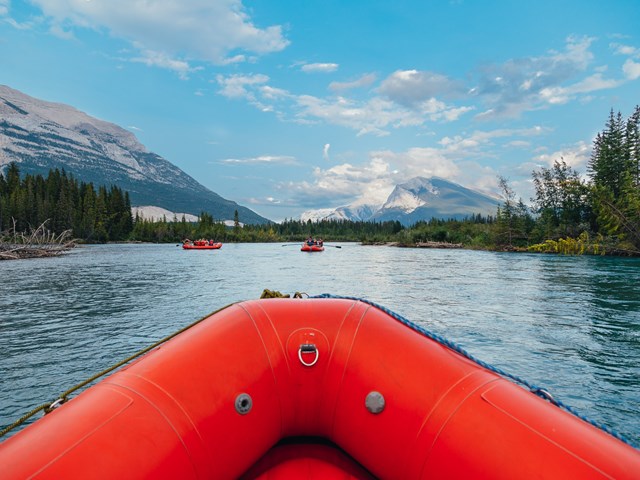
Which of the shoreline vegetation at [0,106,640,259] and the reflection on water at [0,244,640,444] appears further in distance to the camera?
the shoreline vegetation at [0,106,640,259]

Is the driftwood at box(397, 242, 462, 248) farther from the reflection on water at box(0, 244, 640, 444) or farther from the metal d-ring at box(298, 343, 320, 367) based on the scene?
the metal d-ring at box(298, 343, 320, 367)

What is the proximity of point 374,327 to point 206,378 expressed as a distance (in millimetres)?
1269

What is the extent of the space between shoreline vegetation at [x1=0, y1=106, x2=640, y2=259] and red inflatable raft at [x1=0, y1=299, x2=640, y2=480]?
37.0 m

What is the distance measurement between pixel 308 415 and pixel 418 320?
804cm

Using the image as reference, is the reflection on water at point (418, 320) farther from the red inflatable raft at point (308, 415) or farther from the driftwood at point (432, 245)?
the driftwood at point (432, 245)

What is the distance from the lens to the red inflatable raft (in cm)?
203

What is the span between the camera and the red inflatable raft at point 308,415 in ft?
6.66

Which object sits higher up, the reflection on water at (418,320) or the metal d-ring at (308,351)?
the metal d-ring at (308,351)

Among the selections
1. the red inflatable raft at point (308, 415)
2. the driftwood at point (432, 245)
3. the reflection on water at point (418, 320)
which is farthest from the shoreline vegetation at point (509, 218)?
the red inflatable raft at point (308, 415)

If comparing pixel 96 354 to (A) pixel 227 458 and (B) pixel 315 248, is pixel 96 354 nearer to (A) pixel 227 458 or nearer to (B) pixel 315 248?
(A) pixel 227 458

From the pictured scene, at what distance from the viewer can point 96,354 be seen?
760 centimetres

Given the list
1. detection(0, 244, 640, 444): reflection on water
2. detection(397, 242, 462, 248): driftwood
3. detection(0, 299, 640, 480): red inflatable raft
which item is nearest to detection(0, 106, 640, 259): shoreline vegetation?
detection(397, 242, 462, 248): driftwood

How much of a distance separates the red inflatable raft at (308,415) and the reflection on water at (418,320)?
3.46m

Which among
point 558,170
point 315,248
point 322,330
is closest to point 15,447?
point 322,330
